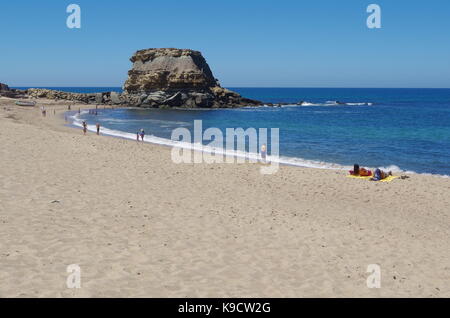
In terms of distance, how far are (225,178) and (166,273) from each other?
10273 millimetres

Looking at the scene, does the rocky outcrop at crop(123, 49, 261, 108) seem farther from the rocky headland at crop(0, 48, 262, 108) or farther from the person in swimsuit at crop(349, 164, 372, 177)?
the person in swimsuit at crop(349, 164, 372, 177)

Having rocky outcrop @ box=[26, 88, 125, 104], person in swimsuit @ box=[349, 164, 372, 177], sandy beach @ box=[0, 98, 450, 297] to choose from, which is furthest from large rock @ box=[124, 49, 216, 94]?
sandy beach @ box=[0, 98, 450, 297]

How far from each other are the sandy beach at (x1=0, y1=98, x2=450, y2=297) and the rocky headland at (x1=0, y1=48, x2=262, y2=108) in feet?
223

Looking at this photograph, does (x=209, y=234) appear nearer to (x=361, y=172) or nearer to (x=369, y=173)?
(x=361, y=172)

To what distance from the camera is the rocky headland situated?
274 feet

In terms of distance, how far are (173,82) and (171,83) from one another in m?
0.60

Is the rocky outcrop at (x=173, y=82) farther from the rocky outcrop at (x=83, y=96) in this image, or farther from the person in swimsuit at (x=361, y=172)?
the person in swimsuit at (x=361, y=172)

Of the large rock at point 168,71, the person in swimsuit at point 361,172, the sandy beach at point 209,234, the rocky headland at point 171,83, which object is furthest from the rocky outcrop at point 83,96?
the person in swimsuit at point 361,172

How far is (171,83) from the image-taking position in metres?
84.1

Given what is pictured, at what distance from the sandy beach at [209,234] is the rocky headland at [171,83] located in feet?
223

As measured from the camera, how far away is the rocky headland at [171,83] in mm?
83625

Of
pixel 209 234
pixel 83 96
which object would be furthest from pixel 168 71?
pixel 209 234

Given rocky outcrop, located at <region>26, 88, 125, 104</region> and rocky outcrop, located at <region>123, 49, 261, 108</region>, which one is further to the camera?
rocky outcrop, located at <region>26, 88, 125, 104</region>
